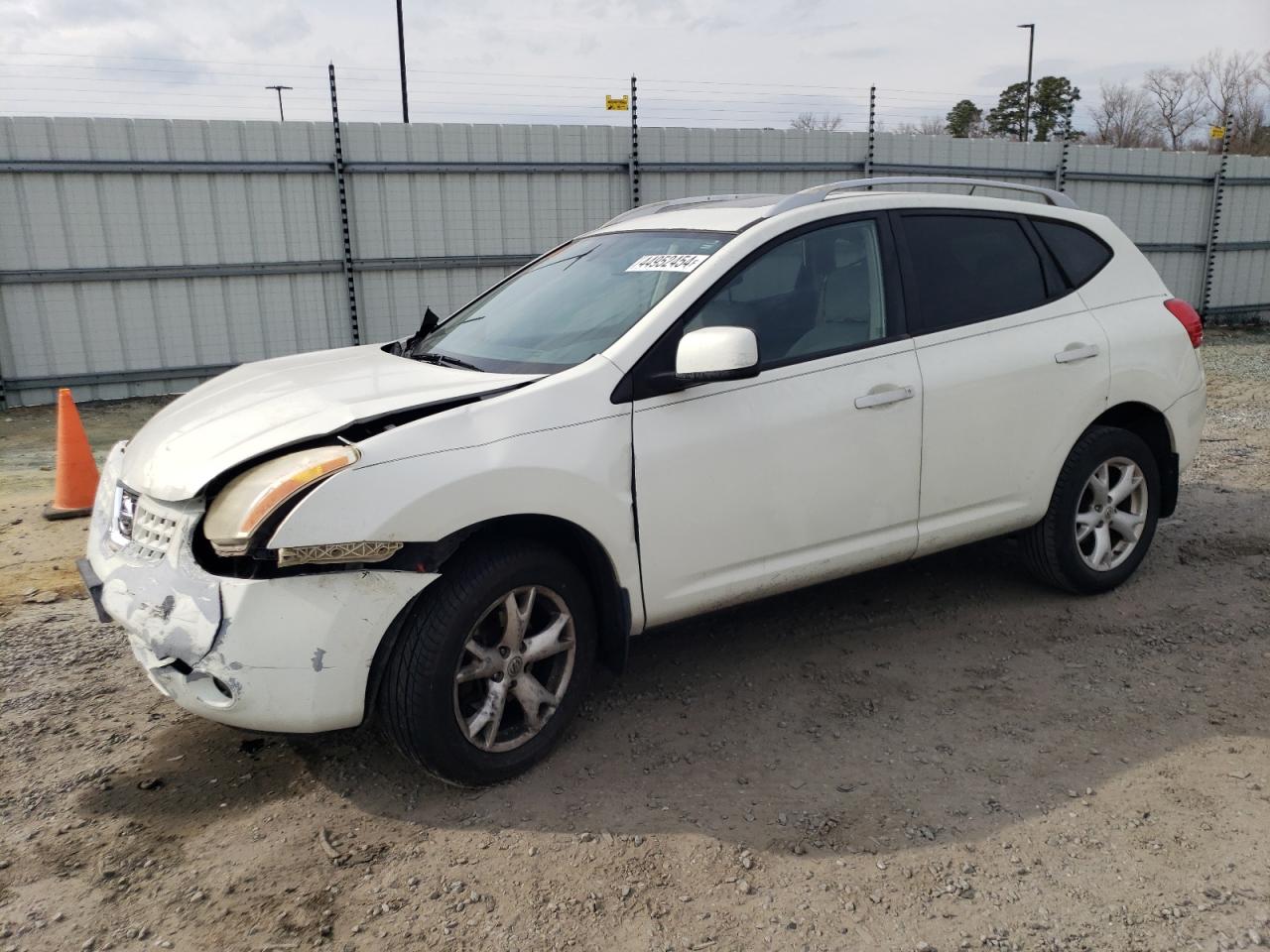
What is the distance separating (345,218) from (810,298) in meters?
8.29

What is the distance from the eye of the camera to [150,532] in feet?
9.65

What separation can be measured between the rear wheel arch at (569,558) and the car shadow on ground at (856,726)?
38 centimetres

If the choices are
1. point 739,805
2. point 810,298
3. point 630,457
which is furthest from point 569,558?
point 810,298

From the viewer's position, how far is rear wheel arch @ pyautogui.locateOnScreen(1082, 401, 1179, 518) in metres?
4.54

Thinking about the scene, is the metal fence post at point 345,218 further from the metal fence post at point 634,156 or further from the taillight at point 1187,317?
the taillight at point 1187,317

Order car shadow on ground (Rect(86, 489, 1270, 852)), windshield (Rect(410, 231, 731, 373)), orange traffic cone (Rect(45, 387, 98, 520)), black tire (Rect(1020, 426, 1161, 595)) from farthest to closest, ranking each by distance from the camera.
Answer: orange traffic cone (Rect(45, 387, 98, 520)), black tire (Rect(1020, 426, 1161, 595)), windshield (Rect(410, 231, 731, 373)), car shadow on ground (Rect(86, 489, 1270, 852))

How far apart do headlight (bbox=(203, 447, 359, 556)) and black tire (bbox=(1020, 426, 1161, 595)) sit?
3055 mm

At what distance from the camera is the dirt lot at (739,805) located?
2.53 metres

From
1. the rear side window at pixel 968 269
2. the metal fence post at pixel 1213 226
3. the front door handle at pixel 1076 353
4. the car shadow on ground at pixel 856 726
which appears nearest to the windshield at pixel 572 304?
the rear side window at pixel 968 269

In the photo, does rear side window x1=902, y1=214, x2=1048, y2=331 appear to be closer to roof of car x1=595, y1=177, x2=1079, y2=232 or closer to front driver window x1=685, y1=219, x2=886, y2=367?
roof of car x1=595, y1=177, x2=1079, y2=232

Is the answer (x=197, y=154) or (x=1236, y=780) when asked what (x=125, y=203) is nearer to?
(x=197, y=154)

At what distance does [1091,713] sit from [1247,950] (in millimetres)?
1234

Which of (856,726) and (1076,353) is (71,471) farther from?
(1076,353)

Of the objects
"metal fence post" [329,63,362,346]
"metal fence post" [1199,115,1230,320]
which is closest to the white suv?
"metal fence post" [329,63,362,346]
